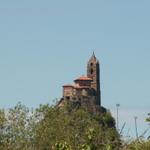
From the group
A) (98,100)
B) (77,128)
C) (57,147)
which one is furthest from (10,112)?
(98,100)

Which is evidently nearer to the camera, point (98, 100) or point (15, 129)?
point (15, 129)

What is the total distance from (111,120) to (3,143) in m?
79.9

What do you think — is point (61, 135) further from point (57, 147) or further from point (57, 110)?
point (57, 147)

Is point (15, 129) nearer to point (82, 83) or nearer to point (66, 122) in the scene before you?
point (66, 122)

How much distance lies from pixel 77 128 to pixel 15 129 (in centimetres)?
573

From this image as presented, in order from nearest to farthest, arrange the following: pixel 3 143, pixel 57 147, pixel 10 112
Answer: pixel 57 147
pixel 3 143
pixel 10 112

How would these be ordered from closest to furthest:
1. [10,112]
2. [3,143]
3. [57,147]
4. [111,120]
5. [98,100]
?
1. [57,147]
2. [3,143]
3. [10,112]
4. [111,120]
5. [98,100]

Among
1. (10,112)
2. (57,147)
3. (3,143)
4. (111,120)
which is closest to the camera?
(57,147)

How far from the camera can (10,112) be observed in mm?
57906

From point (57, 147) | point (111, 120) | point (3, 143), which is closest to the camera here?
point (57, 147)

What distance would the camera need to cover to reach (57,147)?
37.2ft

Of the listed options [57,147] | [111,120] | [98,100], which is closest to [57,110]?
[57,147]

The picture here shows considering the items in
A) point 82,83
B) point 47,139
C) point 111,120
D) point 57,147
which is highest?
point 82,83

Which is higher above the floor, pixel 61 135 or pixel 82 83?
pixel 82 83
